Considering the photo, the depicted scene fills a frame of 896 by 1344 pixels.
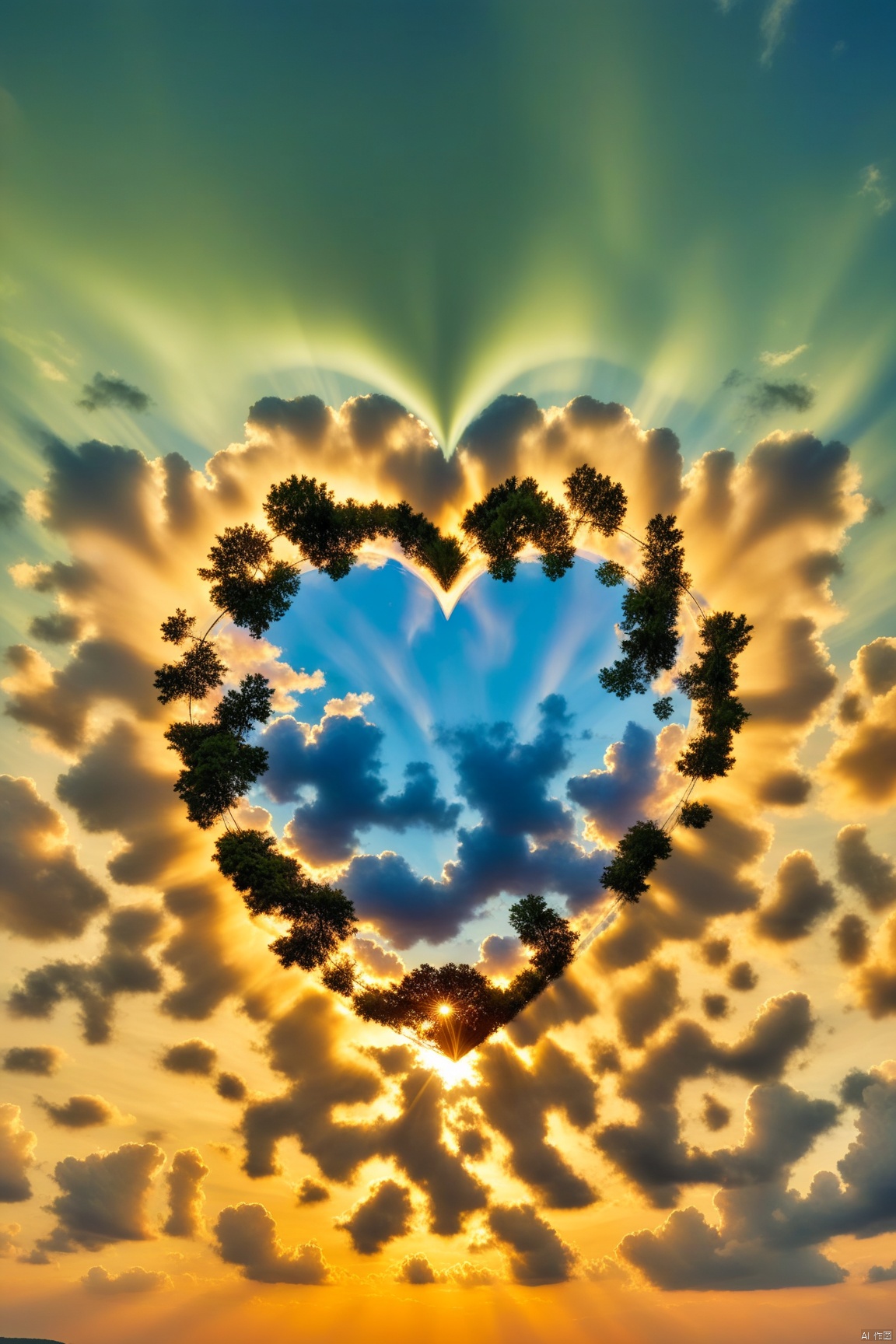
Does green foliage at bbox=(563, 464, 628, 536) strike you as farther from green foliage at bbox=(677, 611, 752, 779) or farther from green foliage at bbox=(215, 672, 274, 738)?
green foliage at bbox=(215, 672, 274, 738)

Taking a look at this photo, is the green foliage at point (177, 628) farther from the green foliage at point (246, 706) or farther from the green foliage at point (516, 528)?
the green foliage at point (516, 528)

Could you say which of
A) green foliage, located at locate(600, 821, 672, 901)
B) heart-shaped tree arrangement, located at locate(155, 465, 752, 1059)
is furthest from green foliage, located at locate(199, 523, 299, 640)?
green foliage, located at locate(600, 821, 672, 901)

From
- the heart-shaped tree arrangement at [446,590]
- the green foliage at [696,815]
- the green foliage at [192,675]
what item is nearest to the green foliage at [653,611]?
the heart-shaped tree arrangement at [446,590]

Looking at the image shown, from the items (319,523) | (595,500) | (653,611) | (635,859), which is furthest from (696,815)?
(319,523)

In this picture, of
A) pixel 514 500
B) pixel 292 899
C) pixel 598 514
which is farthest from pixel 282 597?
pixel 598 514

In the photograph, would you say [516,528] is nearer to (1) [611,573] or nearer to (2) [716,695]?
(1) [611,573]

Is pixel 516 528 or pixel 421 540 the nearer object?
pixel 516 528
